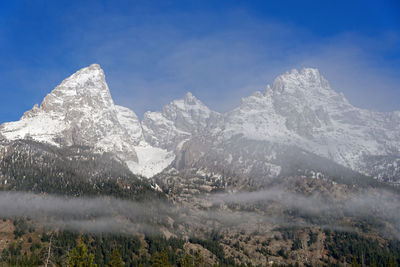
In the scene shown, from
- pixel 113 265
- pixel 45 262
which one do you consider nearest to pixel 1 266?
pixel 113 265

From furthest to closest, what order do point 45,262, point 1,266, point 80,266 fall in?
point 1,266, point 80,266, point 45,262

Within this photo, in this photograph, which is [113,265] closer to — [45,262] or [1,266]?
[1,266]

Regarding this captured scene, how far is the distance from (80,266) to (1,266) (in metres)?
57.8

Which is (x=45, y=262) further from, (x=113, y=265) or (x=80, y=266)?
(x=113, y=265)

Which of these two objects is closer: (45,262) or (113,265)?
(45,262)

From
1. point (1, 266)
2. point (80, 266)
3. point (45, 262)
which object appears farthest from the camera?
point (1, 266)

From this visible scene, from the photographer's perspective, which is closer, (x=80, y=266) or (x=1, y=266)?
(x=80, y=266)

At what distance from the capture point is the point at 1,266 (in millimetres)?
195125

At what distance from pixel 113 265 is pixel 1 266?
159ft

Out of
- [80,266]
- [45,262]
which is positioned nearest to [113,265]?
[80,266]

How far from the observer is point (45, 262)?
4924 inches

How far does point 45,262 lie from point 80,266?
1406 inches

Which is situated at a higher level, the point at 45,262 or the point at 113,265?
the point at 45,262
